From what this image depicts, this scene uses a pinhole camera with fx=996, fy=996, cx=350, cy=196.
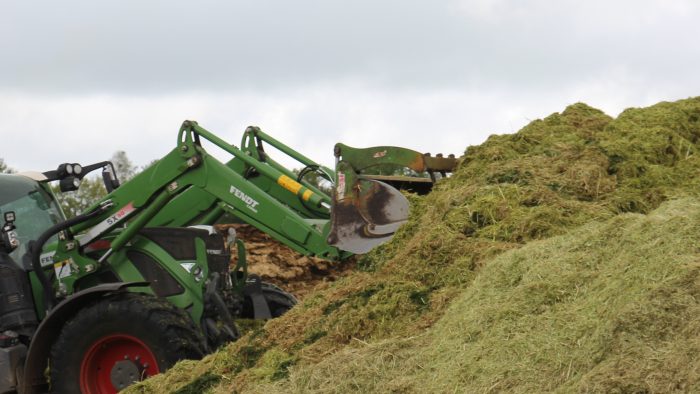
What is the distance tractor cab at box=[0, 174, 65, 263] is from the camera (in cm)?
964

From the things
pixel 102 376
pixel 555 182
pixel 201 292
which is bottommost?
pixel 102 376

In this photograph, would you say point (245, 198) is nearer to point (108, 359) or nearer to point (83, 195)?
point (108, 359)

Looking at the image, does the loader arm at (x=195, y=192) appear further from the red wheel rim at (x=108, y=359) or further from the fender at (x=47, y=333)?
the red wheel rim at (x=108, y=359)

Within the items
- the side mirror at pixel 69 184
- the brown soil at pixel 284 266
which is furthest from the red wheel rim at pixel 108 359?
the brown soil at pixel 284 266

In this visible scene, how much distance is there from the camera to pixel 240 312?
33.0ft

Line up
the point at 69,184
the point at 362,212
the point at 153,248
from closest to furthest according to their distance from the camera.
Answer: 1. the point at 362,212
2. the point at 153,248
3. the point at 69,184

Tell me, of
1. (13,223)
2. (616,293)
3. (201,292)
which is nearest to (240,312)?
(201,292)

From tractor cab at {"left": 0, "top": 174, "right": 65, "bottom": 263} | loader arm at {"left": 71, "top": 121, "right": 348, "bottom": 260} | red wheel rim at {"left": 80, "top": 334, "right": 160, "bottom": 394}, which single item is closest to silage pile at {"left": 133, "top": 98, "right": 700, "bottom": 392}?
red wheel rim at {"left": 80, "top": 334, "right": 160, "bottom": 394}

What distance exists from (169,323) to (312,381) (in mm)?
2120

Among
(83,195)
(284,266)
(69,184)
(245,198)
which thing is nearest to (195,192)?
(245,198)

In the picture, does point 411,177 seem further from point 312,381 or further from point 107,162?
point 312,381

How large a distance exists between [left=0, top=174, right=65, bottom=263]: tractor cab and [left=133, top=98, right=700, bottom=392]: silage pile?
271 cm

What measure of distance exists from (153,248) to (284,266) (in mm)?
5514

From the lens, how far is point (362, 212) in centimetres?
894
